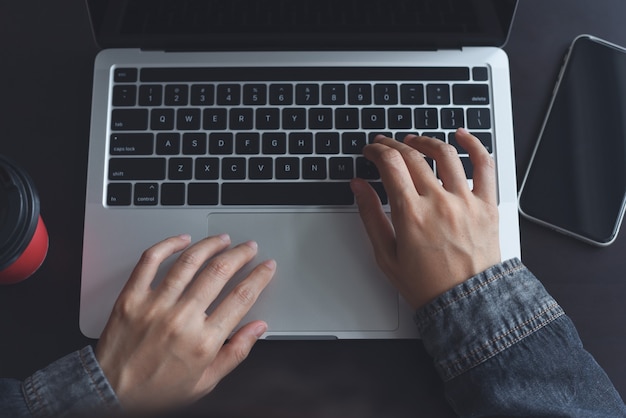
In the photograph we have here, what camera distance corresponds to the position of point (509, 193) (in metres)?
0.72

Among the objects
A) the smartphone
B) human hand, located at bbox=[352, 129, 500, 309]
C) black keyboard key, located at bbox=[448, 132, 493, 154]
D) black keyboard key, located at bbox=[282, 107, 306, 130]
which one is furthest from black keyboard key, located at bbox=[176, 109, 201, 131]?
the smartphone

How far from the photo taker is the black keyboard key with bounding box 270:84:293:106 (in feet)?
2.42

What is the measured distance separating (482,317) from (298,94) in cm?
34

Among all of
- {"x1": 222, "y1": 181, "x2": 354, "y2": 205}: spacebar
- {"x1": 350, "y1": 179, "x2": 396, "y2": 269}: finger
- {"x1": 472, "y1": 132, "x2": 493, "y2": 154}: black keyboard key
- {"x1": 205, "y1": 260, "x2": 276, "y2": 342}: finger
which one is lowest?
{"x1": 205, "y1": 260, "x2": 276, "y2": 342}: finger

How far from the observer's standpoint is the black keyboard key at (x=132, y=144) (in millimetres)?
729

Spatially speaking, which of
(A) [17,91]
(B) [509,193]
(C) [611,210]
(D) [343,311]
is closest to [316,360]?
(D) [343,311]

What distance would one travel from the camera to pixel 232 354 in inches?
26.7

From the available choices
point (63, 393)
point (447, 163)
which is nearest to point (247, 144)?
point (447, 163)

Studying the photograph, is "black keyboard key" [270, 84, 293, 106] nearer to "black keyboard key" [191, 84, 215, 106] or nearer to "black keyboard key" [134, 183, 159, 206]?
"black keyboard key" [191, 84, 215, 106]

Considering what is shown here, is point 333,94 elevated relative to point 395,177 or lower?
elevated

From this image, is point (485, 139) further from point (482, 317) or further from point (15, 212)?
point (15, 212)

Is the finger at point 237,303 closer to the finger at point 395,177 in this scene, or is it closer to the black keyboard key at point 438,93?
the finger at point 395,177

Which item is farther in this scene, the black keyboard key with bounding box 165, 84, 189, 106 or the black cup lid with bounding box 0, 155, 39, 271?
the black keyboard key with bounding box 165, 84, 189, 106

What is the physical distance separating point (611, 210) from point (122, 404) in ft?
2.05
